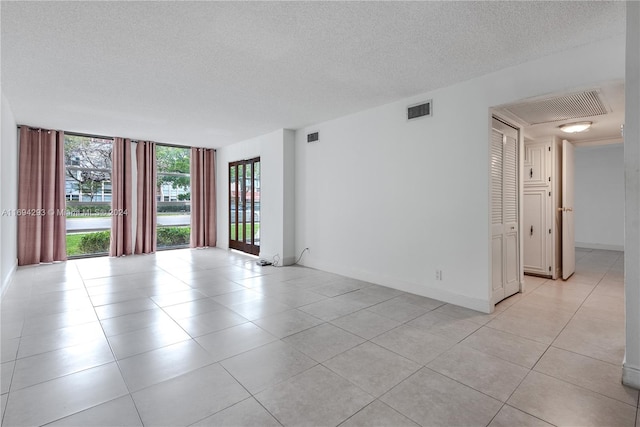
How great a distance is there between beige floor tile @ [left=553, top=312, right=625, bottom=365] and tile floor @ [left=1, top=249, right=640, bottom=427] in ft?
0.06

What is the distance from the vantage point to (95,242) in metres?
7.33

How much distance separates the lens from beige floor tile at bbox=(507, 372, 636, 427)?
5.85ft

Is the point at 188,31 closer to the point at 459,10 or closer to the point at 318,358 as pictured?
the point at 459,10

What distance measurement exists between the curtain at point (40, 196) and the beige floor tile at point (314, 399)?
646 cm

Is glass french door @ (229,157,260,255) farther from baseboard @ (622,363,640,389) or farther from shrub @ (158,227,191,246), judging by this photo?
baseboard @ (622,363,640,389)

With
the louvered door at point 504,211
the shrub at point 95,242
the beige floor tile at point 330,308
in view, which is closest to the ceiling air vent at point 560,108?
the louvered door at point 504,211

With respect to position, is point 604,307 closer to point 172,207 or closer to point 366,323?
point 366,323

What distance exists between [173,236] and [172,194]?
4.09 feet

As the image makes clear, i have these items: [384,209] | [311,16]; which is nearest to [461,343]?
[384,209]

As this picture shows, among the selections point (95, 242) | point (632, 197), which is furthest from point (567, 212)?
point (95, 242)

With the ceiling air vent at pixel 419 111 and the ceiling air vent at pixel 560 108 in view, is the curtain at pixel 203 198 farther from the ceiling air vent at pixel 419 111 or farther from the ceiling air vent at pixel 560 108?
the ceiling air vent at pixel 560 108

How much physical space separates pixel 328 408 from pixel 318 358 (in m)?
0.60

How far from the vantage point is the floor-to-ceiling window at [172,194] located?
7.95 meters

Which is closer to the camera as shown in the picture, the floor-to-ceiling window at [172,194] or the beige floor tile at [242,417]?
the beige floor tile at [242,417]
